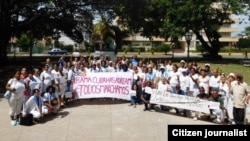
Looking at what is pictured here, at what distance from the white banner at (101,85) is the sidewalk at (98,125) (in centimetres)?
64

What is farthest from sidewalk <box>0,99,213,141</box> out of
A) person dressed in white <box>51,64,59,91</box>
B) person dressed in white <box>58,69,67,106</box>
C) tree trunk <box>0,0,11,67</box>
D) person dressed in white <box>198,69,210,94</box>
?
tree trunk <box>0,0,11,67</box>

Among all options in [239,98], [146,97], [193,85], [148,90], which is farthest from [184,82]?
[239,98]

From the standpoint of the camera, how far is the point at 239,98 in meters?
12.2

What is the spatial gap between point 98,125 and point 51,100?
2278 millimetres

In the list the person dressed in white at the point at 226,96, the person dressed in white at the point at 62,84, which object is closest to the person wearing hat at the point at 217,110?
the person dressed in white at the point at 226,96

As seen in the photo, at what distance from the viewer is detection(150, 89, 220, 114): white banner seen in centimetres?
1355

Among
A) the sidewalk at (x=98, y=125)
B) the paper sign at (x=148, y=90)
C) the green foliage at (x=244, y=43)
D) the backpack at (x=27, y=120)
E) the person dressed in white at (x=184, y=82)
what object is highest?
the green foliage at (x=244, y=43)

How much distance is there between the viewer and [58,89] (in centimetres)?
1541

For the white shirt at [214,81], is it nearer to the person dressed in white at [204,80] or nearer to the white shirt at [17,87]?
the person dressed in white at [204,80]

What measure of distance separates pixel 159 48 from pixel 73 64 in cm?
6005

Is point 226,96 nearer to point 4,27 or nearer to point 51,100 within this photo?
point 51,100

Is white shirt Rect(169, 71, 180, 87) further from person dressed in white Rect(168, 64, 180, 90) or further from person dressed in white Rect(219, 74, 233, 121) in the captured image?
person dressed in white Rect(219, 74, 233, 121)

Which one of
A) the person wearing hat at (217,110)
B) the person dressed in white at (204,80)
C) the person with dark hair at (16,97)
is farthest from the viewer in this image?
the person dressed in white at (204,80)

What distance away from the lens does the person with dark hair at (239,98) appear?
1218 cm
